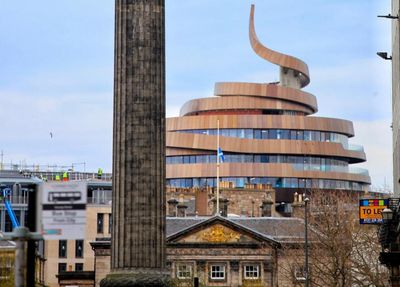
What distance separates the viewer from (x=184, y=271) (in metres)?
120

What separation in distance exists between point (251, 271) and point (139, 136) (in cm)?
6909

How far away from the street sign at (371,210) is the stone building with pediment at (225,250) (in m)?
45.7

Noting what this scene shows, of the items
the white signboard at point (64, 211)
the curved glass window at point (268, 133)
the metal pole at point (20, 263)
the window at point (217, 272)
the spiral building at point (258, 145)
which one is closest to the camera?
the white signboard at point (64, 211)

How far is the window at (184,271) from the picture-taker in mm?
117750

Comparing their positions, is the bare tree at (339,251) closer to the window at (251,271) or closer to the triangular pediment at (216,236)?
the window at (251,271)

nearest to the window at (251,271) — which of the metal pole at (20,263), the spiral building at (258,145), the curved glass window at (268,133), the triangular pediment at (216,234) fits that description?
the triangular pediment at (216,234)

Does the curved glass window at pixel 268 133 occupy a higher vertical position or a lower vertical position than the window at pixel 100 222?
higher

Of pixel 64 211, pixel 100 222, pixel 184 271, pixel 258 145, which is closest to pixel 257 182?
pixel 258 145

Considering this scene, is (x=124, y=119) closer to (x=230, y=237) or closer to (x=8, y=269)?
(x=8, y=269)

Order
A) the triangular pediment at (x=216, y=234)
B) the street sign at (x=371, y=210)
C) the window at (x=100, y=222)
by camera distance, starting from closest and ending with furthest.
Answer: the street sign at (x=371, y=210) → the triangular pediment at (x=216, y=234) → the window at (x=100, y=222)

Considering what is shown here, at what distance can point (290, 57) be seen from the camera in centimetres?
19988

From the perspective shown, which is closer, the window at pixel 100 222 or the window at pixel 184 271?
the window at pixel 184 271

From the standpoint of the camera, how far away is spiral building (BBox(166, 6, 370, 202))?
190 meters

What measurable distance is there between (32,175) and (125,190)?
123 meters
